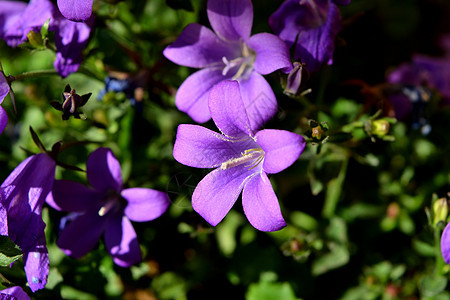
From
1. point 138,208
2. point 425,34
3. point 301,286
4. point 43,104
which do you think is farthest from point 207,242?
point 425,34

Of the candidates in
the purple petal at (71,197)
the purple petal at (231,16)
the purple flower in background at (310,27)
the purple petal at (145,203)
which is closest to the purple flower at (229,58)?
the purple petal at (231,16)

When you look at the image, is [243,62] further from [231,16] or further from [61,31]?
[61,31]

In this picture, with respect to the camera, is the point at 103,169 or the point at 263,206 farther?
the point at 103,169

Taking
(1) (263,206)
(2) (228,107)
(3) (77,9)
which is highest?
(3) (77,9)

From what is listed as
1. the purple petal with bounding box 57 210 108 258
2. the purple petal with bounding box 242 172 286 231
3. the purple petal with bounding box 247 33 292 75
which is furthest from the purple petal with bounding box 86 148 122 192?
the purple petal with bounding box 247 33 292 75

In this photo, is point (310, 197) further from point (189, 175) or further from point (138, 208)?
point (138, 208)

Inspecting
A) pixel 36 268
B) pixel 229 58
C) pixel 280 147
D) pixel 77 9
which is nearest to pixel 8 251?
pixel 36 268

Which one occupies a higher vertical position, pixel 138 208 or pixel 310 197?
pixel 138 208
